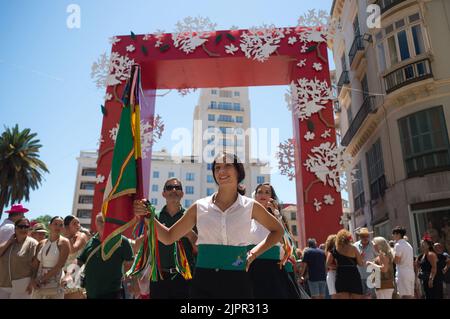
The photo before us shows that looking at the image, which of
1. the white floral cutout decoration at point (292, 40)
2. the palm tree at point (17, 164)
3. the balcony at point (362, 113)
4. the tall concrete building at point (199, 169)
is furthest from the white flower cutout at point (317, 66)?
the tall concrete building at point (199, 169)

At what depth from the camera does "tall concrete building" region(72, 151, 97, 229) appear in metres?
59.3

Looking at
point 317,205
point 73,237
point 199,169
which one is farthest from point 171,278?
point 199,169

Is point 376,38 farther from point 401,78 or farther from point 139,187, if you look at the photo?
point 139,187

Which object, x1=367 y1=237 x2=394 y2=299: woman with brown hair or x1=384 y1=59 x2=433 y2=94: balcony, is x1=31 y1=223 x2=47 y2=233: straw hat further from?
x1=384 y1=59 x2=433 y2=94: balcony

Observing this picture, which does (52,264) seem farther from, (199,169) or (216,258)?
(199,169)

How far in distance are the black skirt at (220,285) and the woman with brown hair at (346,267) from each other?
3.03 meters

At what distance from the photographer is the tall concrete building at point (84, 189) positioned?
2336 inches

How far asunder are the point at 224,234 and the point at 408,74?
39.6 ft

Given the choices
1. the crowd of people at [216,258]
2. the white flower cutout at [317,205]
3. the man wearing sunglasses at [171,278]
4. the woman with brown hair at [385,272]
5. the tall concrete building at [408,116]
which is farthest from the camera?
the tall concrete building at [408,116]

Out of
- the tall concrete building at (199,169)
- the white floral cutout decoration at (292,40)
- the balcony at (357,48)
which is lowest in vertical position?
the white floral cutout decoration at (292,40)

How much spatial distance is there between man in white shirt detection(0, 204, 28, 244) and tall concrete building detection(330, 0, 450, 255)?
9.29m

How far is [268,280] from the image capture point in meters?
3.43

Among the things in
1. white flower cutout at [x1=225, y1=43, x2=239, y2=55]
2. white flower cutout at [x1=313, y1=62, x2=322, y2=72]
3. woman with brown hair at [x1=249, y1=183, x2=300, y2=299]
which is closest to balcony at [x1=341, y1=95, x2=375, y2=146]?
white flower cutout at [x1=313, y1=62, x2=322, y2=72]

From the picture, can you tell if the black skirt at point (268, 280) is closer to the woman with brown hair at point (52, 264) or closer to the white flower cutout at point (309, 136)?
the woman with brown hair at point (52, 264)
